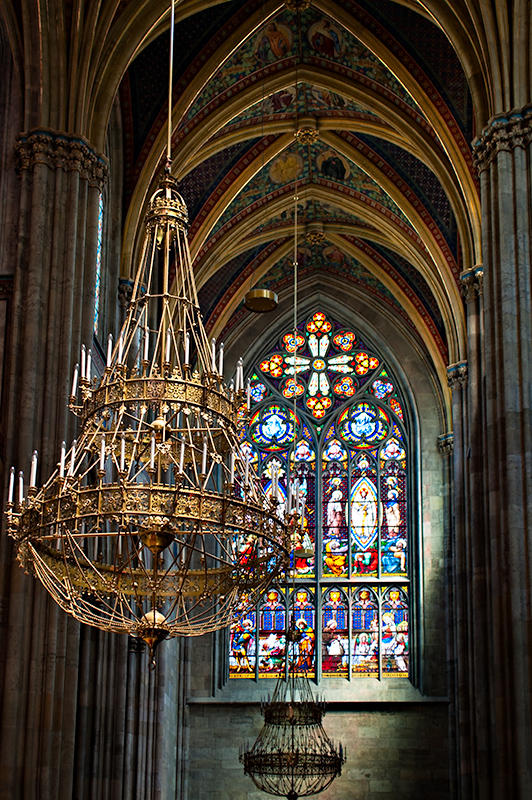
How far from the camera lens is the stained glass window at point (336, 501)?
2767 centimetres

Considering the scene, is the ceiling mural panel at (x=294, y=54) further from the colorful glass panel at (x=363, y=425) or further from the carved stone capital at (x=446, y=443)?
the colorful glass panel at (x=363, y=425)

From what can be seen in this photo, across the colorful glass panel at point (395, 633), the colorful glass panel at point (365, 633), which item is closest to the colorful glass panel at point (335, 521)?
the colorful glass panel at point (365, 633)

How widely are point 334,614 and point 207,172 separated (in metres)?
9.51

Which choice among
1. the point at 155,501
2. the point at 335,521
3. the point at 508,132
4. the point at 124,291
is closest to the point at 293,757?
the point at 335,521

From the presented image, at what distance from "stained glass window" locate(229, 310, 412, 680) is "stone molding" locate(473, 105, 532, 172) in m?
10.0

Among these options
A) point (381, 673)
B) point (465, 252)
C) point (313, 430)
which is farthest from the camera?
point (313, 430)

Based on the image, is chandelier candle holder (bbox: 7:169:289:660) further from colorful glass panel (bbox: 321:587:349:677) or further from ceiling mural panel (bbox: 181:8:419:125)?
colorful glass panel (bbox: 321:587:349:677)

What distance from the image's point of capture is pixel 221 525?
1119cm

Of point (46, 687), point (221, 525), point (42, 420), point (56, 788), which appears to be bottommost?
point (56, 788)

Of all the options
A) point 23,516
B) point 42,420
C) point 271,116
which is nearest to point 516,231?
point 42,420

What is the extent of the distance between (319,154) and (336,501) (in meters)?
7.48

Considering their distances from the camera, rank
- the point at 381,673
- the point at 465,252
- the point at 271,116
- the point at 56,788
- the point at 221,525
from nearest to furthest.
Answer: the point at 221,525
the point at 56,788
the point at 465,252
the point at 271,116
the point at 381,673

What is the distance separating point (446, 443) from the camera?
2825 cm

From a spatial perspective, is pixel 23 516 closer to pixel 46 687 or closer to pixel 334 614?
pixel 46 687
